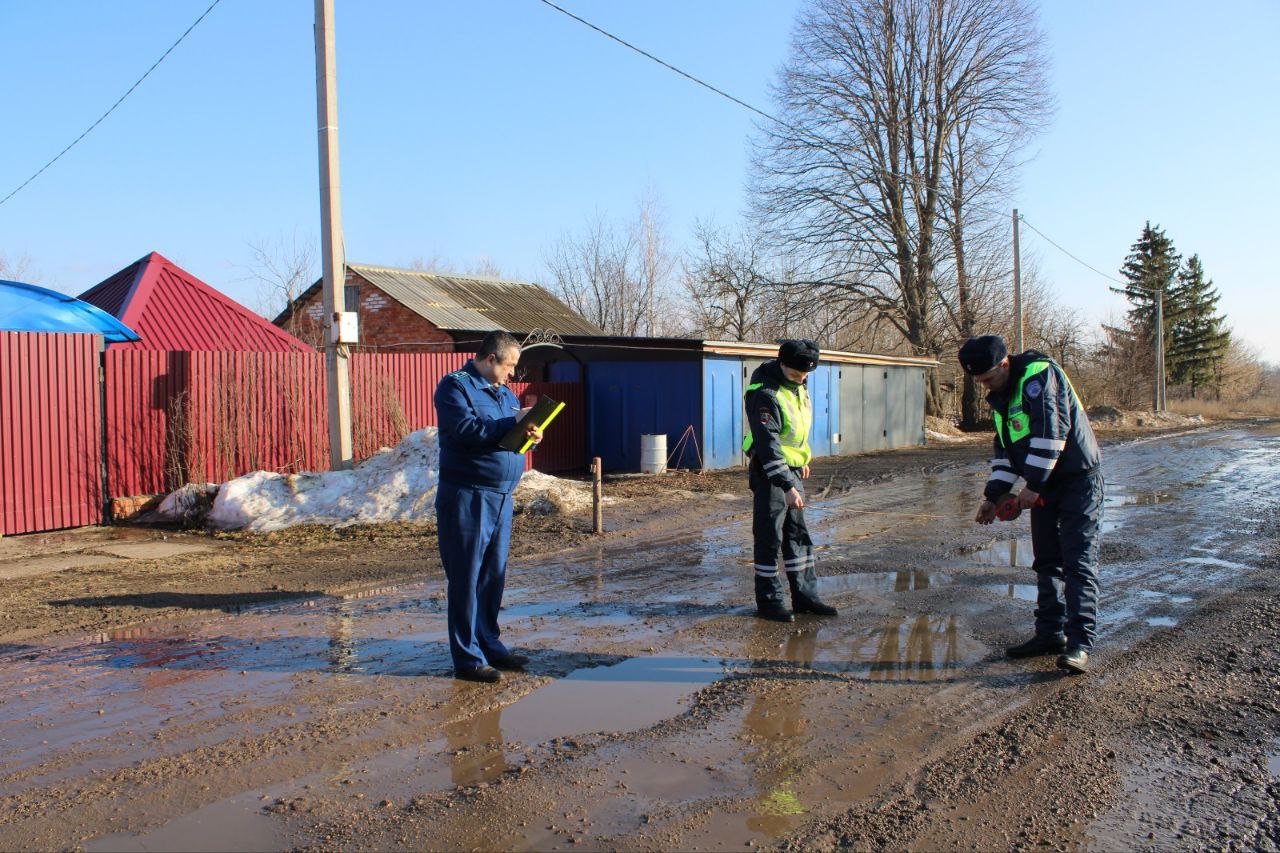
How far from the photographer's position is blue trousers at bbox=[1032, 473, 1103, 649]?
5.35 metres

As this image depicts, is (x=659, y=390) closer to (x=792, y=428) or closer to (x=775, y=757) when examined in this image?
(x=792, y=428)

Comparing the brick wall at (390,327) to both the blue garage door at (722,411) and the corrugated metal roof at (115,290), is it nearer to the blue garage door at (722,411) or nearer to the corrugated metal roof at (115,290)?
the corrugated metal roof at (115,290)

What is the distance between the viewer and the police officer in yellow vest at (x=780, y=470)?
6.33m

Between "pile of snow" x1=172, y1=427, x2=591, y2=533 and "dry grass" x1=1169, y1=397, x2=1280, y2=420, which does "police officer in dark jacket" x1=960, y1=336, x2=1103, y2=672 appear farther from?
"dry grass" x1=1169, y1=397, x2=1280, y2=420

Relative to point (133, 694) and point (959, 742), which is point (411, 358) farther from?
point (959, 742)

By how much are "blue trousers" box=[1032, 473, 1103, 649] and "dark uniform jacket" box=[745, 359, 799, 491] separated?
1581 millimetres

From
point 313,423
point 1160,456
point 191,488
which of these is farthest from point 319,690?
point 1160,456

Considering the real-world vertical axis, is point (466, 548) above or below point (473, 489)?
below

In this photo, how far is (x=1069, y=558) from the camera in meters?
5.44

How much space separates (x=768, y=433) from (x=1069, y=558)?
1989 millimetres

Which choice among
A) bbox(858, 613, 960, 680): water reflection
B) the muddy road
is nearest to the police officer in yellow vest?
the muddy road

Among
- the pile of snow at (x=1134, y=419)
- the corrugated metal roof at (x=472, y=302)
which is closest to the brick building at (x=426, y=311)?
the corrugated metal roof at (x=472, y=302)

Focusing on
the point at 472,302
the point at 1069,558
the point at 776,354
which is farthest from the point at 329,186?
the point at 472,302

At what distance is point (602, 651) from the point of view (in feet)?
19.1
